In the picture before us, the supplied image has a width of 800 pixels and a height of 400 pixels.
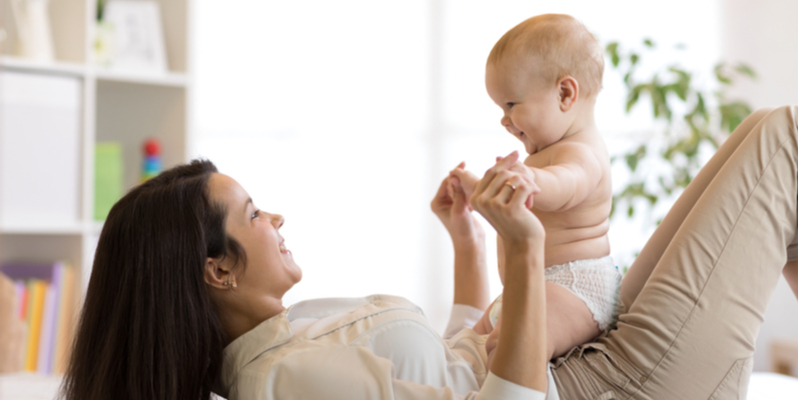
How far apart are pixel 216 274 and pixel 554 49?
0.67 meters

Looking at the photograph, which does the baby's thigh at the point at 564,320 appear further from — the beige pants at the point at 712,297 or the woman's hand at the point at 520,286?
the woman's hand at the point at 520,286

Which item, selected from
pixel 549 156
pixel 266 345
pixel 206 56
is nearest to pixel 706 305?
pixel 549 156

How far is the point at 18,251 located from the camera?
2.29 m

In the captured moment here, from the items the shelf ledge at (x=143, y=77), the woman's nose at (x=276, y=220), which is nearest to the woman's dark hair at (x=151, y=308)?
the woman's nose at (x=276, y=220)

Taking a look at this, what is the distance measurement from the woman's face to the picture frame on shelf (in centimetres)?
149

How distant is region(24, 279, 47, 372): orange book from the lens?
2.15 metres

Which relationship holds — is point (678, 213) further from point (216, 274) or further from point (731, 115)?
point (731, 115)

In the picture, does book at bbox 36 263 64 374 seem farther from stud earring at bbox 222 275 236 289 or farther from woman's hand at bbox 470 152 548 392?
woman's hand at bbox 470 152 548 392

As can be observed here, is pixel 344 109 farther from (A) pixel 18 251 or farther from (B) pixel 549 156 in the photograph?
(B) pixel 549 156

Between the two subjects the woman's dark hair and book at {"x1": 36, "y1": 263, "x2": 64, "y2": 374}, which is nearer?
the woman's dark hair

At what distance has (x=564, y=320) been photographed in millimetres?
1072

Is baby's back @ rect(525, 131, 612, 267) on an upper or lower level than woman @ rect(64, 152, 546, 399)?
upper

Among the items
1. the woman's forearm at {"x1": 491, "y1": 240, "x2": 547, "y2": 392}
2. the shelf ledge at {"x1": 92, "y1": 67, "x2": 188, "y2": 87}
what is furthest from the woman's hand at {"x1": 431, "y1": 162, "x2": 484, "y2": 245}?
the shelf ledge at {"x1": 92, "y1": 67, "x2": 188, "y2": 87}

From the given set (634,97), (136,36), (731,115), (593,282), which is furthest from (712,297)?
(136,36)
